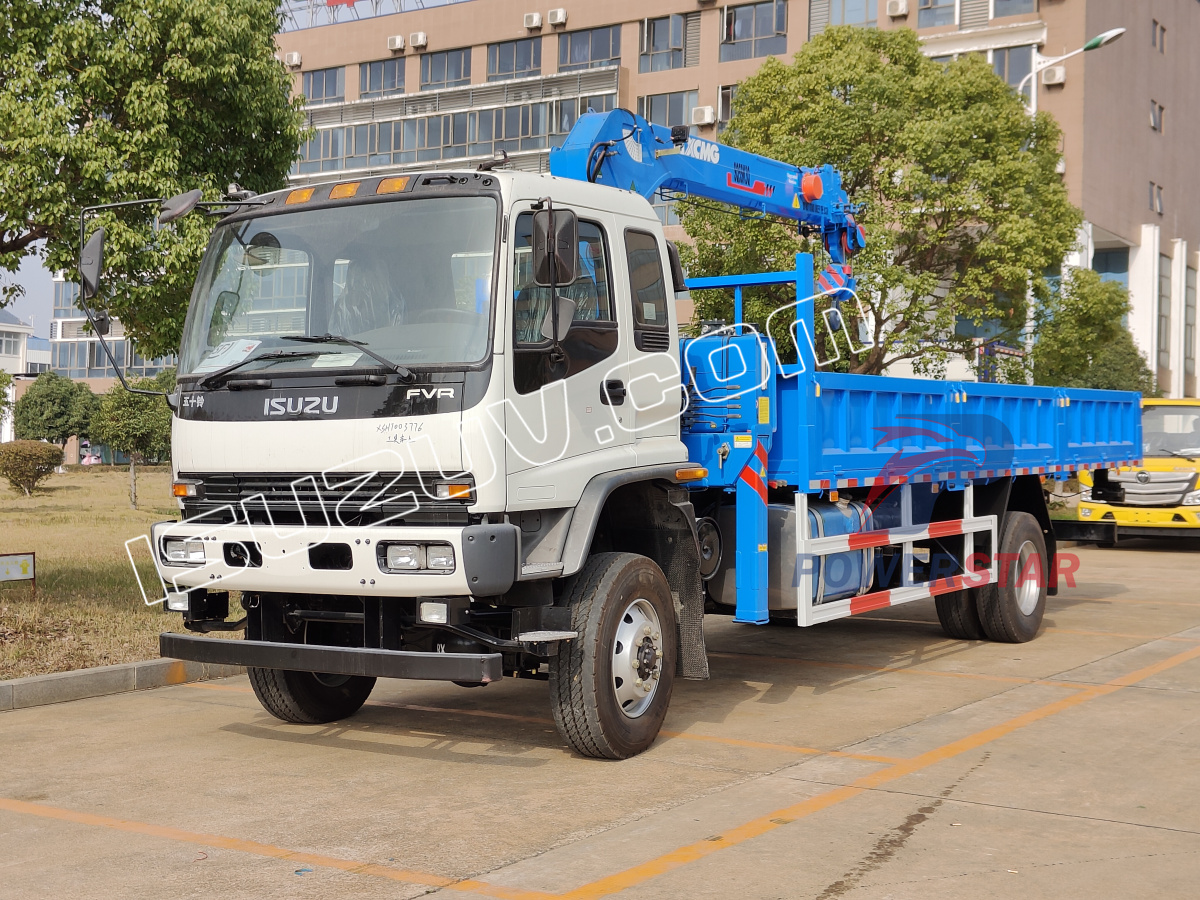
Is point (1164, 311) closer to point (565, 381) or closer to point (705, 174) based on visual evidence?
point (705, 174)

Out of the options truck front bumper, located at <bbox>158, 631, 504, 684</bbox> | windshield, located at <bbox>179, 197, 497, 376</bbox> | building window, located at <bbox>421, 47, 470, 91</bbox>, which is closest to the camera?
truck front bumper, located at <bbox>158, 631, 504, 684</bbox>

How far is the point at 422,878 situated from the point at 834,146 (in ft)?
62.9

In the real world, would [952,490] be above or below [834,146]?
below

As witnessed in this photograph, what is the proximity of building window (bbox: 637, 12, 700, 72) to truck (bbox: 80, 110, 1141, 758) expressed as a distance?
1630 inches

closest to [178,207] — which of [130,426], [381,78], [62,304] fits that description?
[130,426]

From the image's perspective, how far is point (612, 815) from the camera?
5.55m

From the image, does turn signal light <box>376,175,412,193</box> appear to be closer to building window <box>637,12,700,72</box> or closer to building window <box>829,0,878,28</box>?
building window <box>829,0,878,28</box>

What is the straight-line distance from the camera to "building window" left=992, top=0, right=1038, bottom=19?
39.7 meters

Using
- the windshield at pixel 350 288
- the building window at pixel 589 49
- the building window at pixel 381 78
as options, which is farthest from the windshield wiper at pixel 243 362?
the building window at pixel 381 78

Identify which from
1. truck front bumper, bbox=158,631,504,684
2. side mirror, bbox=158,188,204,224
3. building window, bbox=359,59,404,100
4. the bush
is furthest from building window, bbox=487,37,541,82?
truck front bumper, bbox=158,631,504,684

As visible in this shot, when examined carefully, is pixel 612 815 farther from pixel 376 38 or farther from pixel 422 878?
pixel 376 38

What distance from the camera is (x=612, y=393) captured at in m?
6.55

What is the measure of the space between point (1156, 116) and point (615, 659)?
47.4 metres

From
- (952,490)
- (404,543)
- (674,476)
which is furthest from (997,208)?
(404,543)
